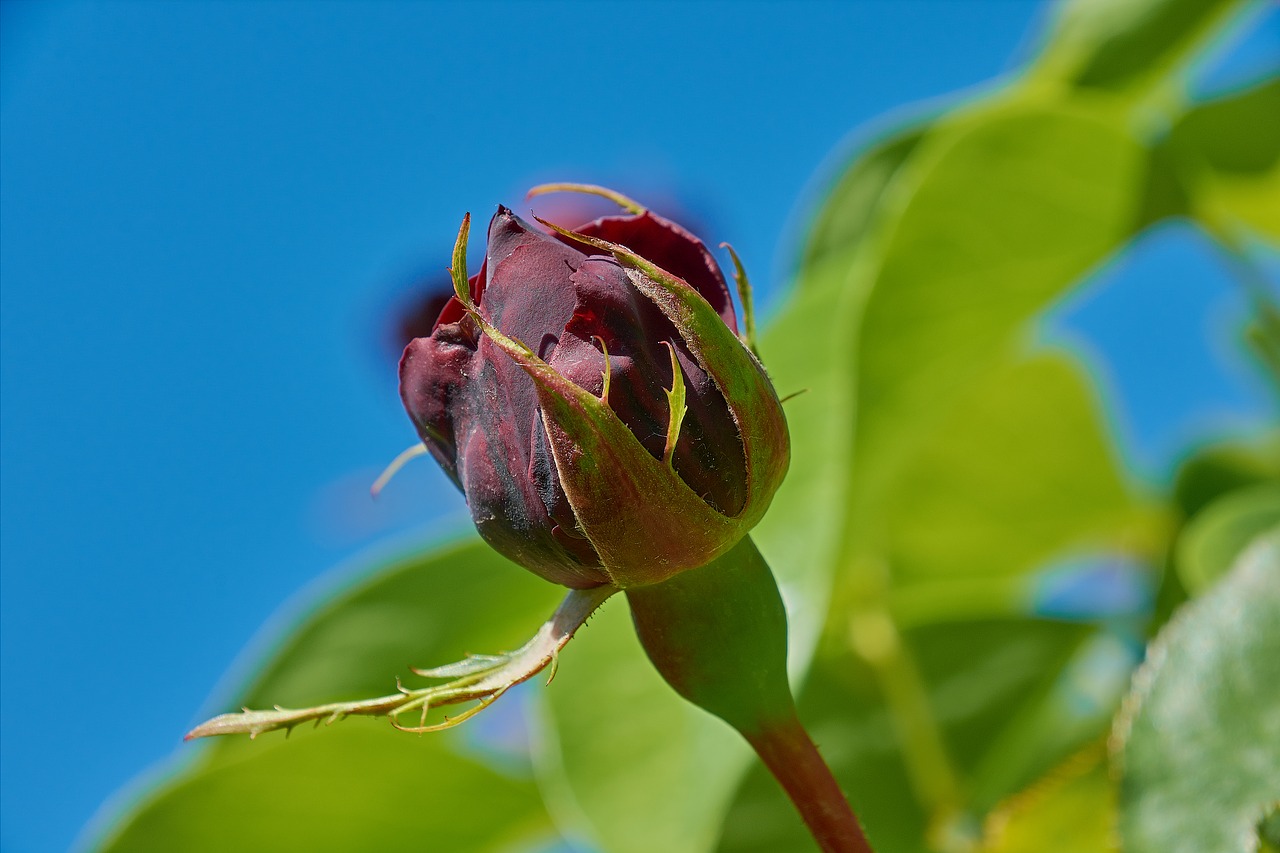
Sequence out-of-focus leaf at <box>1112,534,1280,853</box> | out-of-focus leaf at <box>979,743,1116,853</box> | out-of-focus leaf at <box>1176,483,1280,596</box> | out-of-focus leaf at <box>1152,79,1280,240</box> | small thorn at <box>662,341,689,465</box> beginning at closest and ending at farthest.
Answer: small thorn at <box>662,341,689,465</box> → out-of-focus leaf at <box>1112,534,1280,853</box> → out-of-focus leaf at <box>979,743,1116,853</box> → out-of-focus leaf at <box>1176,483,1280,596</box> → out-of-focus leaf at <box>1152,79,1280,240</box>

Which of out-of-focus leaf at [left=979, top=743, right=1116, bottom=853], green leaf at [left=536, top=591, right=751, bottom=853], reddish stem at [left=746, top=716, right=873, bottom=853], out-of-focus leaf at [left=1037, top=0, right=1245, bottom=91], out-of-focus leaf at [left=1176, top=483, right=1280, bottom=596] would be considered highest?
out-of-focus leaf at [left=1037, top=0, right=1245, bottom=91]

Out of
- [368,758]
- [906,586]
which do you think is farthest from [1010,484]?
[368,758]

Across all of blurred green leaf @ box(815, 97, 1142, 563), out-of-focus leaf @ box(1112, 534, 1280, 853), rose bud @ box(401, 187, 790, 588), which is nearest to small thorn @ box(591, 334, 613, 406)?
rose bud @ box(401, 187, 790, 588)

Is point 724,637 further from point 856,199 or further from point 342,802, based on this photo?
point 856,199

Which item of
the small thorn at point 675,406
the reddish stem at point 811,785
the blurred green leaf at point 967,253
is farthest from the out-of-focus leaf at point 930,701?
the small thorn at point 675,406

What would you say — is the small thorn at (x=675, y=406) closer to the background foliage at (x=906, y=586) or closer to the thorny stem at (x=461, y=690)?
A: the thorny stem at (x=461, y=690)

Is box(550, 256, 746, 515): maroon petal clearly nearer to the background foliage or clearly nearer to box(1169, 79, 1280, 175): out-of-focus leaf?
the background foliage

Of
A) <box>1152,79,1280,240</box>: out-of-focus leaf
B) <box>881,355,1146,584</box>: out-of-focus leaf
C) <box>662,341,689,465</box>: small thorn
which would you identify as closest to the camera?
<box>662,341,689,465</box>: small thorn
